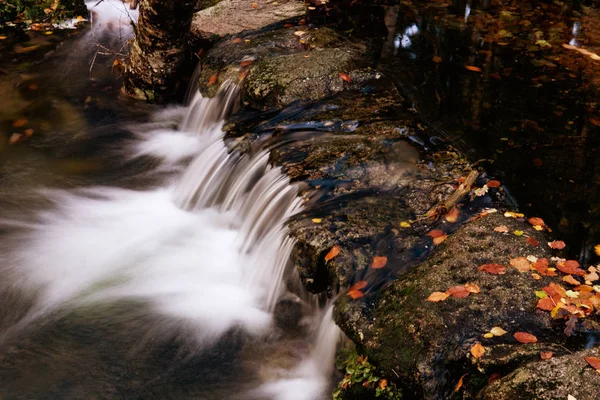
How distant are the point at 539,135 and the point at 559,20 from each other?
4.31m

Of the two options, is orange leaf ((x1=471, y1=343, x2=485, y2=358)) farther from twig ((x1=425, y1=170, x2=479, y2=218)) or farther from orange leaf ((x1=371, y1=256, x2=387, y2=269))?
twig ((x1=425, y1=170, x2=479, y2=218))

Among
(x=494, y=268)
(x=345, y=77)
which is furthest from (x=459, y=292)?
(x=345, y=77)

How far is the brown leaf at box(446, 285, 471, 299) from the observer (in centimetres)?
381

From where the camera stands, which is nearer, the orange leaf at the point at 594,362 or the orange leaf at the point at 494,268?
the orange leaf at the point at 594,362

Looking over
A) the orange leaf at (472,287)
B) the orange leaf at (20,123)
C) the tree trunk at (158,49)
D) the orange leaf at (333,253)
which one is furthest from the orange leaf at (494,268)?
the orange leaf at (20,123)

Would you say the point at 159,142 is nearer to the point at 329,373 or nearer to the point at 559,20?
the point at 329,373

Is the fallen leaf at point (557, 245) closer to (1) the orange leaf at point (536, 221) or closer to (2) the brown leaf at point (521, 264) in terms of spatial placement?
(1) the orange leaf at point (536, 221)

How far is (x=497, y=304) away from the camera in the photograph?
3.73 metres

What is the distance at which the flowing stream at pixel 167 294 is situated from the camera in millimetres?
4254

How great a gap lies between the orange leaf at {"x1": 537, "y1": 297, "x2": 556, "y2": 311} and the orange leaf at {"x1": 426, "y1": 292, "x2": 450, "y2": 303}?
59cm

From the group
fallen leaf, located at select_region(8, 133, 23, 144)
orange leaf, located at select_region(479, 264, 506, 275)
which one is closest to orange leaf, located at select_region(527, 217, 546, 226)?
orange leaf, located at select_region(479, 264, 506, 275)

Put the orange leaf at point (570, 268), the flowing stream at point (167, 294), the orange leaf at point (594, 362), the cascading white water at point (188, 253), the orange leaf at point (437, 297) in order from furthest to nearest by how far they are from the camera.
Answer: the cascading white water at point (188, 253) < the flowing stream at point (167, 294) < the orange leaf at point (570, 268) < the orange leaf at point (437, 297) < the orange leaf at point (594, 362)

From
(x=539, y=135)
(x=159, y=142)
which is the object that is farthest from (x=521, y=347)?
(x=159, y=142)

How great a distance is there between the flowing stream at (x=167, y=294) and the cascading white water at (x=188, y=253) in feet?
0.04
